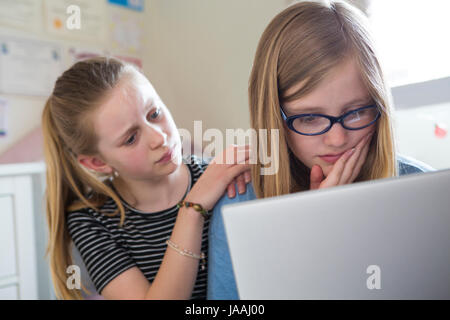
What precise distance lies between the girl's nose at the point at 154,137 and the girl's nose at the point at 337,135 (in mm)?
375

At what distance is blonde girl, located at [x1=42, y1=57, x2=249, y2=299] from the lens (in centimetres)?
82

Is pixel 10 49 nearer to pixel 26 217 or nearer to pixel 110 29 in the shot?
pixel 110 29

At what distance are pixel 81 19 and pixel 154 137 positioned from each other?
1315 mm

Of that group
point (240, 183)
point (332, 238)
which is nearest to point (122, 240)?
point (240, 183)

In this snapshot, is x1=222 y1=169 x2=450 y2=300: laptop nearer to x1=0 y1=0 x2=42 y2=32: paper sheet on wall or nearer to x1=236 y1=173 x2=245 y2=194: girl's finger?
x1=236 y1=173 x2=245 y2=194: girl's finger

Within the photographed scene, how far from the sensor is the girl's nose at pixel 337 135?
68 cm

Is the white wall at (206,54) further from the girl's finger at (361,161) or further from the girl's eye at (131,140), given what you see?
the girl's finger at (361,161)

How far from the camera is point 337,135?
682mm

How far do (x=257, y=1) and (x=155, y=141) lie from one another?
1.00 meters

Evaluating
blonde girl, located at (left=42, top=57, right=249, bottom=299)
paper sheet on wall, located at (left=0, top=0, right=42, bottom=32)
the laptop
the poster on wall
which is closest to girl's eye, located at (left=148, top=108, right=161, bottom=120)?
blonde girl, located at (left=42, top=57, right=249, bottom=299)
